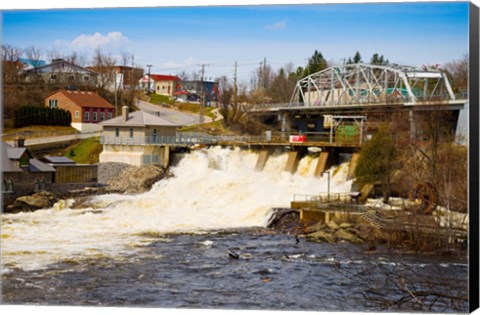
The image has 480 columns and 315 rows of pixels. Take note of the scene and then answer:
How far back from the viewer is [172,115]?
31984 mm

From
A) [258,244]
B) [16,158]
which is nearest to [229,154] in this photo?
[16,158]

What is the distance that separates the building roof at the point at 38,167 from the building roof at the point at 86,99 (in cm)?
214

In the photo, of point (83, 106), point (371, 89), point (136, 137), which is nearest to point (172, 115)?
point (136, 137)

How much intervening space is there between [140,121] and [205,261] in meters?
13.0

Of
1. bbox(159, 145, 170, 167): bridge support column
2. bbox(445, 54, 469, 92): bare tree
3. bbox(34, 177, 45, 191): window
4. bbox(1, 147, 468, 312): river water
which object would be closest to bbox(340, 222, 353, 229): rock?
bbox(1, 147, 468, 312): river water

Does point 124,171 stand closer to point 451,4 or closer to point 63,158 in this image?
point 63,158

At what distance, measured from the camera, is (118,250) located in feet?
58.2

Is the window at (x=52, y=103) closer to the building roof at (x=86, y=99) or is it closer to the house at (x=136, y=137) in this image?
the building roof at (x=86, y=99)

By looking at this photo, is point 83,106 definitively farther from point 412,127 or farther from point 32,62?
point 412,127

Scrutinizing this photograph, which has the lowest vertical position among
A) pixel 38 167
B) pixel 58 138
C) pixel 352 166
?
pixel 38 167

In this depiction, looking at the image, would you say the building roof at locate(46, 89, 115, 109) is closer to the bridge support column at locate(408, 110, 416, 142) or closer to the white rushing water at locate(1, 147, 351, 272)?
the white rushing water at locate(1, 147, 351, 272)

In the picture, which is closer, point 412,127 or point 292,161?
point 412,127

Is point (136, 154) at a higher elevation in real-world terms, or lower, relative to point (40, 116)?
lower

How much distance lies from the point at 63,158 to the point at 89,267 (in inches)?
403
